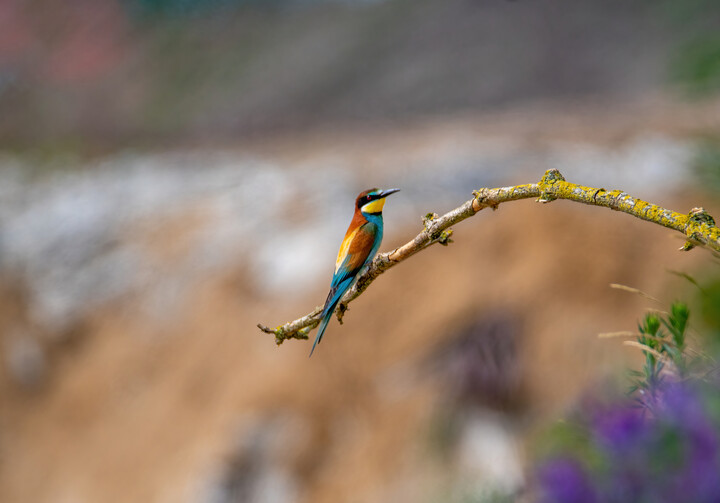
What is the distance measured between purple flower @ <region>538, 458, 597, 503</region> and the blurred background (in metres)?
0.58

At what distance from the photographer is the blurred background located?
6066 mm

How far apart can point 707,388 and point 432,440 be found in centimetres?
495

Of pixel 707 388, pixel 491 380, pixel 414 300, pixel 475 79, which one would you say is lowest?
pixel 707 388

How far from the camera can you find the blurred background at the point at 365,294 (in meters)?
6.07

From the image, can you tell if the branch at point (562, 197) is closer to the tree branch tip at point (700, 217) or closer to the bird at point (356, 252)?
the tree branch tip at point (700, 217)

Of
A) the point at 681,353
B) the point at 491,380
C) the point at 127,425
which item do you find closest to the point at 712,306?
the point at 681,353

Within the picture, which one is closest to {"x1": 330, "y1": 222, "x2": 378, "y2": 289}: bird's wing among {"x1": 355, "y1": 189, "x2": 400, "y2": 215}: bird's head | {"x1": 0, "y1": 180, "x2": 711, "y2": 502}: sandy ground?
{"x1": 355, "y1": 189, "x2": 400, "y2": 215}: bird's head

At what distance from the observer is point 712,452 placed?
1071 mm

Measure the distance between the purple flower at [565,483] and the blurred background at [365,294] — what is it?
1.90 feet

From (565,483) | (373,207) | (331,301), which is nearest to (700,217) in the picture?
(565,483)

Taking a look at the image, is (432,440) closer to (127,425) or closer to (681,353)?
(127,425)

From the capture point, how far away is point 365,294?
7.66 meters

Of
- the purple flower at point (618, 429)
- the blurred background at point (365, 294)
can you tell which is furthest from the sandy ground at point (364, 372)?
the purple flower at point (618, 429)

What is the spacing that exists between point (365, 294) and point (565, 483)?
6.38 meters
